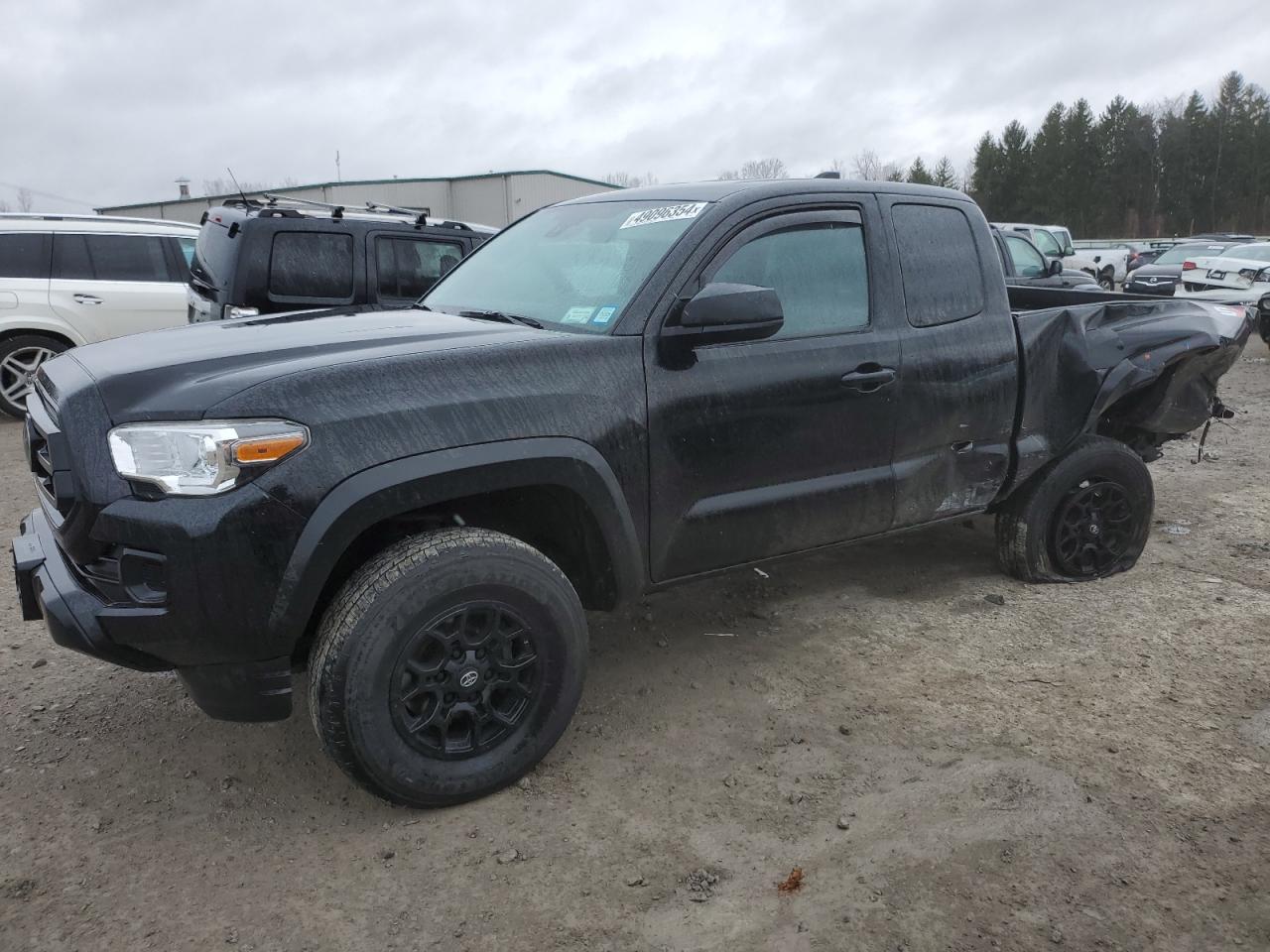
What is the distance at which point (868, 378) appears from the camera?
350cm

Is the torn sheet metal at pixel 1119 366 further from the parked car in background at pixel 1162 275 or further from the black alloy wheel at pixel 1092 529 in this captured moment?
the parked car in background at pixel 1162 275

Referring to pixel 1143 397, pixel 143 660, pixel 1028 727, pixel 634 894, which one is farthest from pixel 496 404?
pixel 1143 397

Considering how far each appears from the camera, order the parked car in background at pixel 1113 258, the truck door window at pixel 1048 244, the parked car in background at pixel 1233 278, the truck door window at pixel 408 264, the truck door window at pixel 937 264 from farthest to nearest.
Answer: the parked car in background at pixel 1113 258 → the truck door window at pixel 1048 244 → the parked car in background at pixel 1233 278 → the truck door window at pixel 408 264 → the truck door window at pixel 937 264

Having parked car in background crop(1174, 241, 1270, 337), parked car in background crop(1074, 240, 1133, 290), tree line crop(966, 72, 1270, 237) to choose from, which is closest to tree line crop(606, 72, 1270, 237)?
tree line crop(966, 72, 1270, 237)

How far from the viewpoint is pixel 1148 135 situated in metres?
64.4

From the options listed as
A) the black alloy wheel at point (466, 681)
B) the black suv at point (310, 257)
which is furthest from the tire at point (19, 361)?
the black alloy wheel at point (466, 681)

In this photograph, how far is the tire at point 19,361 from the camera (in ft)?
28.2

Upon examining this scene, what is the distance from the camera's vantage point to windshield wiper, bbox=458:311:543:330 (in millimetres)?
3256

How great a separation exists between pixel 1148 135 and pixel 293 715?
245ft

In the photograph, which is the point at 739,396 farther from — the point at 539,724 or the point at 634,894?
the point at 634,894

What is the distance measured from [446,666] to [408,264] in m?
5.39

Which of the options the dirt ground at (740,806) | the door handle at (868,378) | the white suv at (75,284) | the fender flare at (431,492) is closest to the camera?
the dirt ground at (740,806)

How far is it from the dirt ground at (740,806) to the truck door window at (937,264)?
1365 mm

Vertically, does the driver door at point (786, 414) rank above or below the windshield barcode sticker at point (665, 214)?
below
